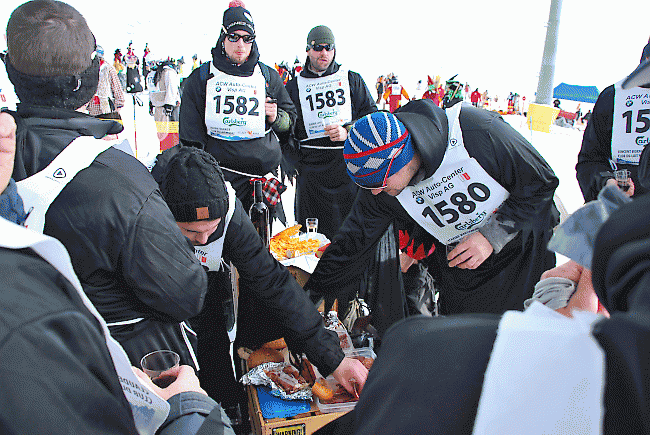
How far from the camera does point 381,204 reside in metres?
2.25

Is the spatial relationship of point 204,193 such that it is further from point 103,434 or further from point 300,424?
point 103,434

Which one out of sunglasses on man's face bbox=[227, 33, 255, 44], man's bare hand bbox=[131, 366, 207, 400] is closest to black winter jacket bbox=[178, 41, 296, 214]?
sunglasses on man's face bbox=[227, 33, 255, 44]

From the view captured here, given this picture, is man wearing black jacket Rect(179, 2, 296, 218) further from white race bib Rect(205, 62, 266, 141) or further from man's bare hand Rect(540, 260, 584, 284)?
man's bare hand Rect(540, 260, 584, 284)

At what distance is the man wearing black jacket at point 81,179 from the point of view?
106cm

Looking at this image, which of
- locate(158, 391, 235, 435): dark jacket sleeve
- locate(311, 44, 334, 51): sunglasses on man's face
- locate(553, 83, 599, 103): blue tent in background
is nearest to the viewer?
locate(158, 391, 235, 435): dark jacket sleeve

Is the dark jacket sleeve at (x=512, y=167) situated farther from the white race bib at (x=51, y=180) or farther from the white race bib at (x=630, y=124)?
→ the white race bib at (x=51, y=180)

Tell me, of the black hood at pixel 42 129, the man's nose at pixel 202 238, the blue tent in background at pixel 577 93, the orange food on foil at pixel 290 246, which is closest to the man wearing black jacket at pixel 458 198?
the orange food on foil at pixel 290 246

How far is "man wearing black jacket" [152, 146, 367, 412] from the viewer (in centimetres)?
156

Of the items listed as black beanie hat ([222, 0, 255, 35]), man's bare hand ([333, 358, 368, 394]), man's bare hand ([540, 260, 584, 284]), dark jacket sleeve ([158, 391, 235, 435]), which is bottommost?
man's bare hand ([333, 358, 368, 394])

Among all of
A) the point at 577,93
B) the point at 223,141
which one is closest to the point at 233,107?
the point at 223,141

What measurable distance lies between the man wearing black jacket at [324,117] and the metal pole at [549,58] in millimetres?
8511

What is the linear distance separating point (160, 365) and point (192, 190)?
59 centimetres

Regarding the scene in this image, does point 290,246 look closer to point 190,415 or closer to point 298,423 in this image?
point 298,423

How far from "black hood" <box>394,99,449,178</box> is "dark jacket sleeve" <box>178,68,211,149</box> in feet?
6.30
